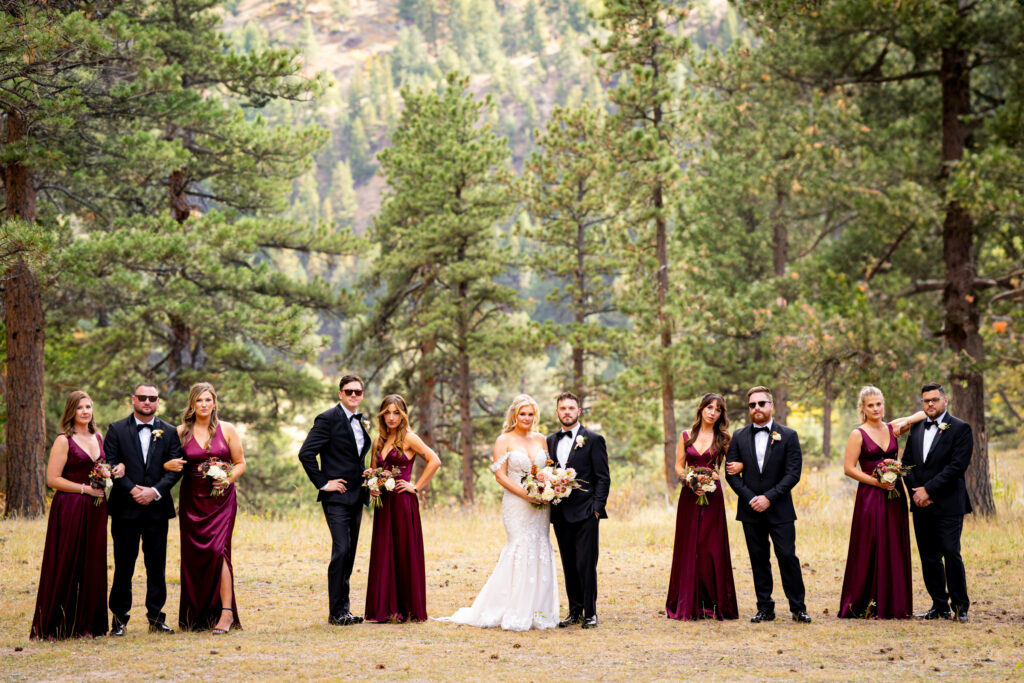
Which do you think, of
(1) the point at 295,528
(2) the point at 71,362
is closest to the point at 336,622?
(1) the point at 295,528

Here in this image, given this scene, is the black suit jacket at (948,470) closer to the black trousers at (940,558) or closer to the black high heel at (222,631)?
the black trousers at (940,558)

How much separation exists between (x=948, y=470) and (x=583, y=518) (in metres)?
3.39

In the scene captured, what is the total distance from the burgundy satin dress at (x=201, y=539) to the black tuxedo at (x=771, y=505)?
A: 182 inches

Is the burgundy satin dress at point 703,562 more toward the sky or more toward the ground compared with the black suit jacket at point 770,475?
more toward the ground

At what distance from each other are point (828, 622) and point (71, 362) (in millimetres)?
20401

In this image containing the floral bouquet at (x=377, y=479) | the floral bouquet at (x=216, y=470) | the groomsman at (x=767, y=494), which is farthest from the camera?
the groomsman at (x=767, y=494)

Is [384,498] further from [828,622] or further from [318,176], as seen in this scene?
[318,176]

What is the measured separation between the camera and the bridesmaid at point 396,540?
8688 millimetres

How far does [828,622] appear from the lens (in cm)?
873

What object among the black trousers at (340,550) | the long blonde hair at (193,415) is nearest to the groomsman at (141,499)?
the long blonde hair at (193,415)

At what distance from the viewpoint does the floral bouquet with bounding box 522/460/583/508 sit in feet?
27.8

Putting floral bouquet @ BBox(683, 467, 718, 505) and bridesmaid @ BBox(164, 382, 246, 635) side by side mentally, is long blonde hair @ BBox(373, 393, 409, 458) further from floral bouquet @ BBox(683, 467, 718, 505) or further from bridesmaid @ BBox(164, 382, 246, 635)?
floral bouquet @ BBox(683, 467, 718, 505)

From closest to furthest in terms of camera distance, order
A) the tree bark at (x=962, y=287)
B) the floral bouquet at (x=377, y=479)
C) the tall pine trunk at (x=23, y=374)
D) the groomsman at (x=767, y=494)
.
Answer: the floral bouquet at (x=377, y=479) → the groomsman at (x=767, y=494) → the tree bark at (x=962, y=287) → the tall pine trunk at (x=23, y=374)

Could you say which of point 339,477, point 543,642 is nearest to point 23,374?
point 339,477
